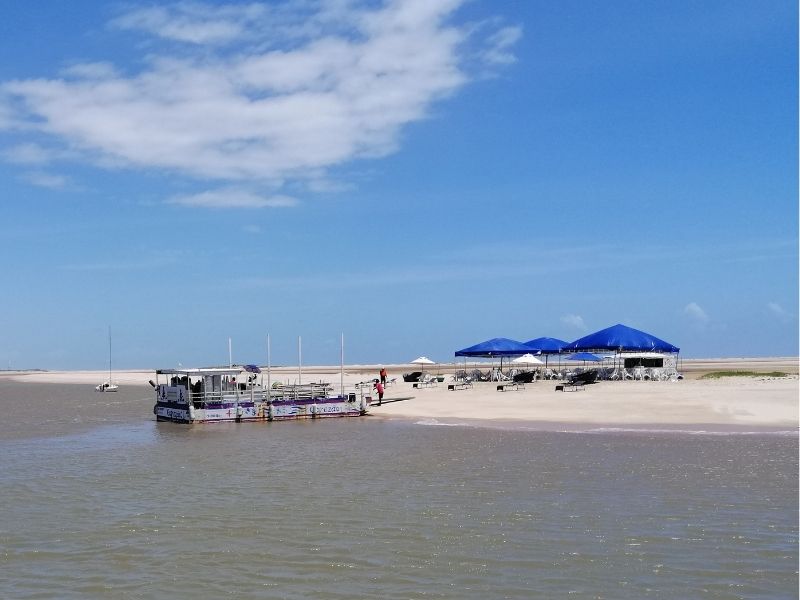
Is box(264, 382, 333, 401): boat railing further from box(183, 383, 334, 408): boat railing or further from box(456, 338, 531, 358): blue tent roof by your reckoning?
box(456, 338, 531, 358): blue tent roof

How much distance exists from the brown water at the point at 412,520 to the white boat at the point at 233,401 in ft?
33.9

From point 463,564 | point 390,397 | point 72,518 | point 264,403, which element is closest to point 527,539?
point 463,564

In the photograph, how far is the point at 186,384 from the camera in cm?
3903

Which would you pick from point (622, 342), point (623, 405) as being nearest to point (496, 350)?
point (622, 342)

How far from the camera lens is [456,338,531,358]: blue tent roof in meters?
57.3

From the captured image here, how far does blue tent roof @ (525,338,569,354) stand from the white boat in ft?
72.2

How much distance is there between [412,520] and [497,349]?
4278 cm

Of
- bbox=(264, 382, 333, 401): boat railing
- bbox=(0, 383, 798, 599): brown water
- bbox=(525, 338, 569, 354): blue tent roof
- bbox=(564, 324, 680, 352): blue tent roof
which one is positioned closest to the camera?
bbox=(0, 383, 798, 599): brown water

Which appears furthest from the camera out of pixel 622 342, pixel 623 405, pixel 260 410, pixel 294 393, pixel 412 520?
pixel 622 342

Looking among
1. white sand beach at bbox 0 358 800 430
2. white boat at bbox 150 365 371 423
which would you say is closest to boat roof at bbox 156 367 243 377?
white boat at bbox 150 365 371 423

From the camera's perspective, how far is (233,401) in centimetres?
3822

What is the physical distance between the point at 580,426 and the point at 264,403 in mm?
15633

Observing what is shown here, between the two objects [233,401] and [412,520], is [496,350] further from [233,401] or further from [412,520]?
[412,520]

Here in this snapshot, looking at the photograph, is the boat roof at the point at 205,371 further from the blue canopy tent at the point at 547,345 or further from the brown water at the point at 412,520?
the blue canopy tent at the point at 547,345
